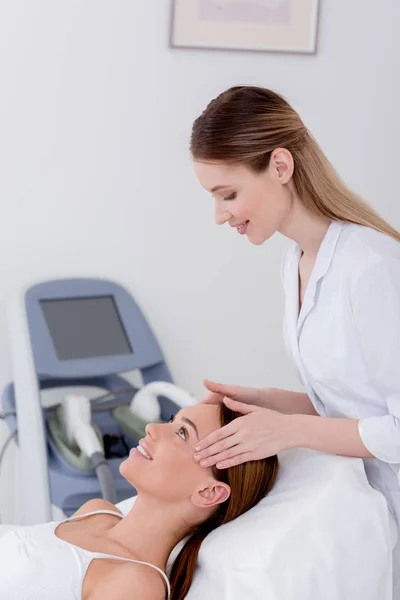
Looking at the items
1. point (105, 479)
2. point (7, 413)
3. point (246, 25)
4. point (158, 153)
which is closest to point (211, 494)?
point (105, 479)

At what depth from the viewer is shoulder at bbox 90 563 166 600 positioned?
4.48 ft

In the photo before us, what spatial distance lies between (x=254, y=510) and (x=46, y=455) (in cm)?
77

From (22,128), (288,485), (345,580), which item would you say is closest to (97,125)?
(22,128)

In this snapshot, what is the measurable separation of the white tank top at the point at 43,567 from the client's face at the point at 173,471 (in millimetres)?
143

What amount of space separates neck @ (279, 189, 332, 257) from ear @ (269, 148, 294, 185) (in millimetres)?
47

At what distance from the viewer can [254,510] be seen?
1511mm

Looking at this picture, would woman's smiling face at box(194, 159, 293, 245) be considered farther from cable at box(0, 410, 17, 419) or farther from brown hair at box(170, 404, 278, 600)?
cable at box(0, 410, 17, 419)

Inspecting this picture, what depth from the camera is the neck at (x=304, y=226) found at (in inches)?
59.6

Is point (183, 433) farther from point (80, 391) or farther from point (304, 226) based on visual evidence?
point (80, 391)

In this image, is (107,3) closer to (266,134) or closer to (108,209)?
(108,209)

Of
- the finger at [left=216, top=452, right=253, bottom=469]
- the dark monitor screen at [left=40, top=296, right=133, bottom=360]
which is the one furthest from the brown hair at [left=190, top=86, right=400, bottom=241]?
the dark monitor screen at [left=40, top=296, right=133, bottom=360]

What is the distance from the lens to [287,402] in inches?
66.9

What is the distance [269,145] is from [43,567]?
85cm

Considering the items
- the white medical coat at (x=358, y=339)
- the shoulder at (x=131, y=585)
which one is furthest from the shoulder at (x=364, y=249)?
the shoulder at (x=131, y=585)
